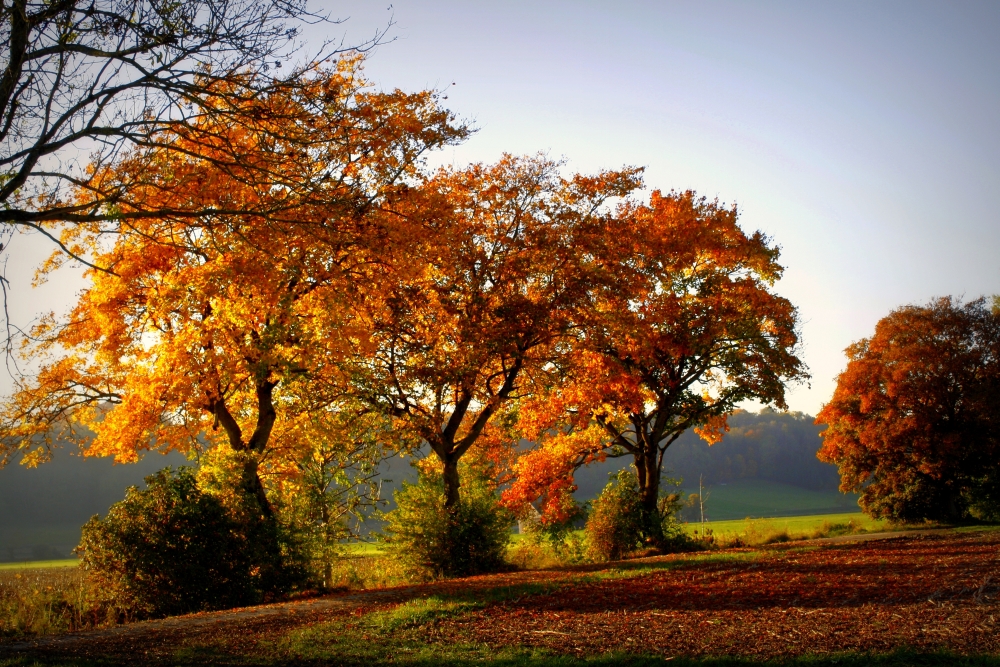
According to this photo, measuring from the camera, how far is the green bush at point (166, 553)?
12305 millimetres

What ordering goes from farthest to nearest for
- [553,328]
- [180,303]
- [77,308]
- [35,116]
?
1. [553,328]
2. [77,308]
3. [180,303]
4. [35,116]

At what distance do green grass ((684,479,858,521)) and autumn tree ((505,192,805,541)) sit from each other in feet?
229

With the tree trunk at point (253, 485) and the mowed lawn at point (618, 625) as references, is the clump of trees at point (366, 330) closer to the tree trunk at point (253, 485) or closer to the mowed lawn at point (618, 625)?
the tree trunk at point (253, 485)

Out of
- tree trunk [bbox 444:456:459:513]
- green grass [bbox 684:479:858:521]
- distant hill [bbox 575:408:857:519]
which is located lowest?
green grass [bbox 684:479:858:521]

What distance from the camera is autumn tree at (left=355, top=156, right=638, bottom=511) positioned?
629 inches

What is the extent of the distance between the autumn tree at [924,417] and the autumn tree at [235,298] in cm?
2283

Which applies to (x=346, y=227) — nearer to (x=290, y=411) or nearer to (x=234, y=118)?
(x=234, y=118)

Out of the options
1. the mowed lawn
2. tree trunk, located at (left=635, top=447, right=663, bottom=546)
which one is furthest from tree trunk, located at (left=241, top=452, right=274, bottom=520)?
tree trunk, located at (left=635, top=447, right=663, bottom=546)

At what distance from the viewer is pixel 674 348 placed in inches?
793

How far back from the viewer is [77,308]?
15609mm

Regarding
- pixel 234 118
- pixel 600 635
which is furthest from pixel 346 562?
pixel 234 118

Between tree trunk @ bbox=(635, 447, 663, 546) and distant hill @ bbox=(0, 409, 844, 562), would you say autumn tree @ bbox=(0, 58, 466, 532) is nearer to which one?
tree trunk @ bbox=(635, 447, 663, 546)

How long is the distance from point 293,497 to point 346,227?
921 cm

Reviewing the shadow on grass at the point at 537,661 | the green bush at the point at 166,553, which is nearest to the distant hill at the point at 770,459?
the green bush at the point at 166,553
